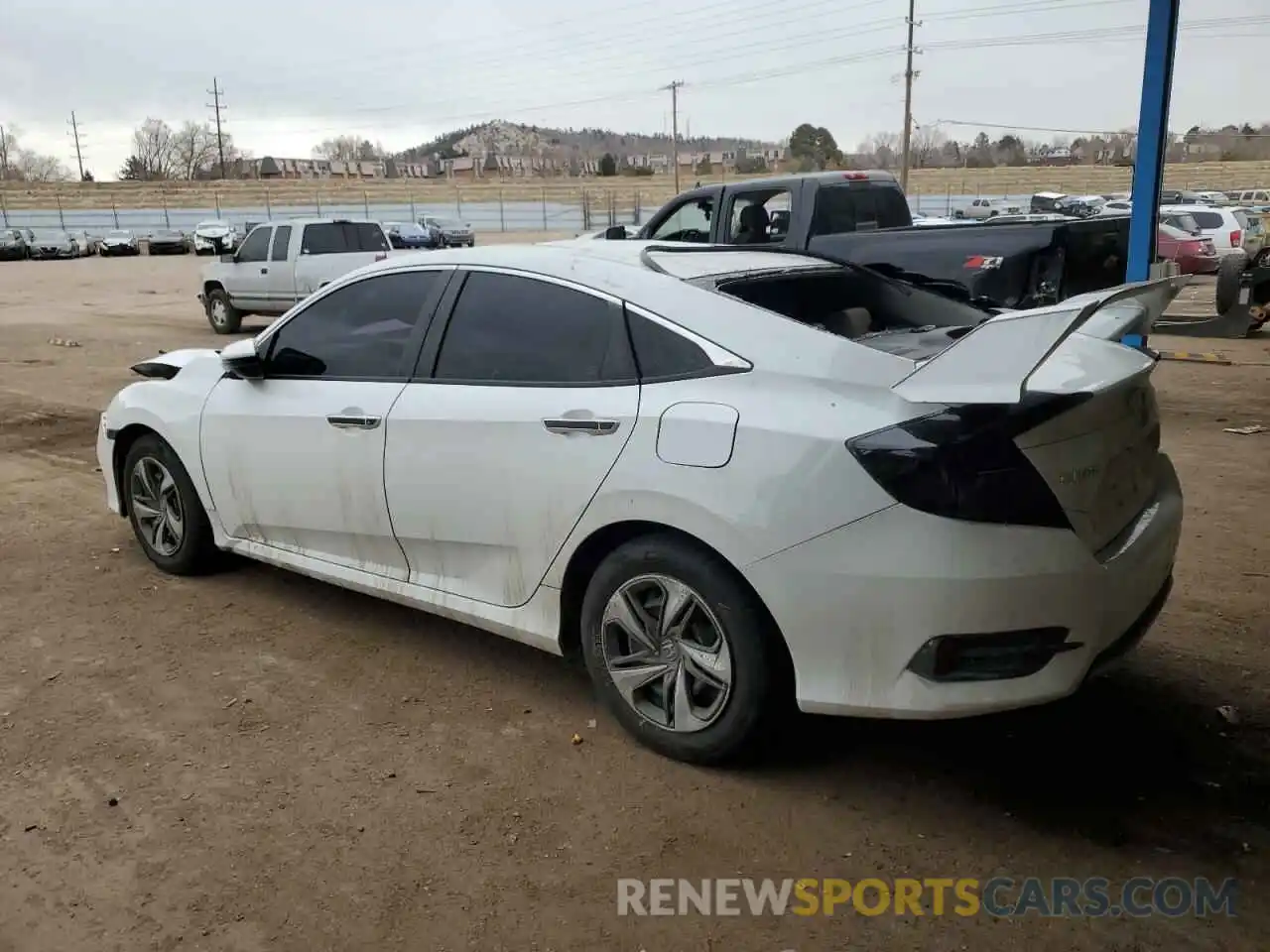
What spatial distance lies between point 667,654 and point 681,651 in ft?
0.20

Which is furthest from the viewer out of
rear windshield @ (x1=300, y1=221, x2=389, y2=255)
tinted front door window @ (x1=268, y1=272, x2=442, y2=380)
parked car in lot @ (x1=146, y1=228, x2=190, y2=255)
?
parked car in lot @ (x1=146, y1=228, x2=190, y2=255)

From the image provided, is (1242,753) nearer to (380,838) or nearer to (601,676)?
(601,676)

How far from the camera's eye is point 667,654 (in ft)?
10.6

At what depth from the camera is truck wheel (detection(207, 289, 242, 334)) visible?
1717 centimetres

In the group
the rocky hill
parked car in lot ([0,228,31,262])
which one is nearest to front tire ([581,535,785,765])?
parked car in lot ([0,228,31,262])

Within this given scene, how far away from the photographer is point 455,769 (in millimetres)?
3326

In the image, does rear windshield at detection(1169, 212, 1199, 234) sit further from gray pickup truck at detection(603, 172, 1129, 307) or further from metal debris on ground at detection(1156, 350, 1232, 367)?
gray pickup truck at detection(603, 172, 1129, 307)

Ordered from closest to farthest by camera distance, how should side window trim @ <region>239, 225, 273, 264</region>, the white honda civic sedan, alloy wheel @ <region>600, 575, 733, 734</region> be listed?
the white honda civic sedan < alloy wheel @ <region>600, 575, 733, 734</region> < side window trim @ <region>239, 225, 273, 264</region>

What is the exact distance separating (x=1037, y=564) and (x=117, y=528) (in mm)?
5231

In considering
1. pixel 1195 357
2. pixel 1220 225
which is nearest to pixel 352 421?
pixel 1195 357

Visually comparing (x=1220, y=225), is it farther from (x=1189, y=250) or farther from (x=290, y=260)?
(x=290, y=260)

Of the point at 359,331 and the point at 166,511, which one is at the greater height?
the point at 359,331

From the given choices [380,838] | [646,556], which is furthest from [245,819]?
[646,556]

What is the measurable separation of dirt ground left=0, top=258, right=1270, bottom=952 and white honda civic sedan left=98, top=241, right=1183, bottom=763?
1.08 feet
